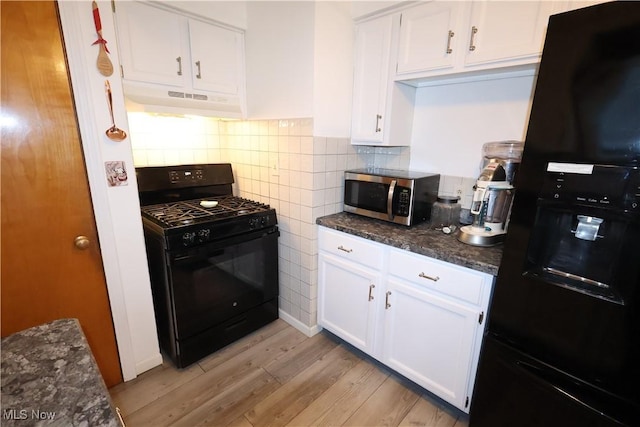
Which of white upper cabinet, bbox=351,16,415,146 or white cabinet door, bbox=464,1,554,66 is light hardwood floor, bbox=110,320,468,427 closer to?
white upper cabinet, bbox=351,16,415,146

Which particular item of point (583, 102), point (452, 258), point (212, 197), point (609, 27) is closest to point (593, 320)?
point (452, 258)

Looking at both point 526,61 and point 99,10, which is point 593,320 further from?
point 99,10

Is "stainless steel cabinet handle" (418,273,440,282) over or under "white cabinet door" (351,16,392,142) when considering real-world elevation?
under

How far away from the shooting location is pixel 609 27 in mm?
911

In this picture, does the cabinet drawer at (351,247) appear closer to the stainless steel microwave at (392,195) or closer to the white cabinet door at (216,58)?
the stainless steel microwave at (392,195)

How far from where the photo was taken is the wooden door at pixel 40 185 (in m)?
1.28

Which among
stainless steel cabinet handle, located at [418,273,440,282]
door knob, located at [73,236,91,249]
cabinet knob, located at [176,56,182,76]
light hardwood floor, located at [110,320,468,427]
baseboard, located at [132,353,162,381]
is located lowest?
light hardwood floor, located at [110,320,468,427]

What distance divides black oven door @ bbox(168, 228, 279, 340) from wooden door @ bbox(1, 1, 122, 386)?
1.47ft

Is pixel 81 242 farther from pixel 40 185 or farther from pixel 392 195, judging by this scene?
pixel 392 195

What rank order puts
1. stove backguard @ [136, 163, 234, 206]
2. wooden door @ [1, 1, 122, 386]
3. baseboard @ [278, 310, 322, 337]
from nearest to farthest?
wooden door @ [1, 1, 122, 386] < stove backguard @ [136, 163, 234, 206] < baseboard @ [278, 310, 322, 337]

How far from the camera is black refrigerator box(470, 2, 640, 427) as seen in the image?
926 mm
